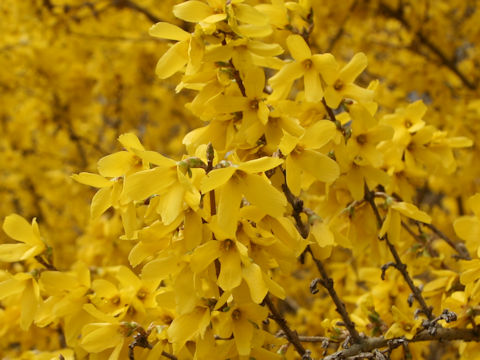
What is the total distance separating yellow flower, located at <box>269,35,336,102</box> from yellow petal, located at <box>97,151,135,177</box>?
382mm

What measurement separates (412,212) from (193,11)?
2.48 feet

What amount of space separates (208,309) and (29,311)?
0.50 metres

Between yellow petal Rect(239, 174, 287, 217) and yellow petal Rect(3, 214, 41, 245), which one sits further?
yellow petal Rect(3, 214, 41, 245)

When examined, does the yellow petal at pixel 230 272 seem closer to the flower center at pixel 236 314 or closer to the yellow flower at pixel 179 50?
the flower center at pixel 236 314

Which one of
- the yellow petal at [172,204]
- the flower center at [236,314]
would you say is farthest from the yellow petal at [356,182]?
the yellow petal at [172,204]

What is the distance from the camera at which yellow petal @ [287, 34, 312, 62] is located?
123cm

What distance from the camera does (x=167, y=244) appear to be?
114 cm

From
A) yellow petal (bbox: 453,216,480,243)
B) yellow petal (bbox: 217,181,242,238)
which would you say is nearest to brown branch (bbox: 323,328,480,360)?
yellow petal (bbox: 453,216,480,243)

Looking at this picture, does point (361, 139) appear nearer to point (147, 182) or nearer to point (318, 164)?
point (318, 164)

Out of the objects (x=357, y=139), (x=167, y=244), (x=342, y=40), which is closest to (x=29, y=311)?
(x=167, y=244)

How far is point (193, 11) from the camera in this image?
1.11 meters

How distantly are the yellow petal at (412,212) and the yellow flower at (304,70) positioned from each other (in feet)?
1.29

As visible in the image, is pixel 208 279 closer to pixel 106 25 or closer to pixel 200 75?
pixel 200 75

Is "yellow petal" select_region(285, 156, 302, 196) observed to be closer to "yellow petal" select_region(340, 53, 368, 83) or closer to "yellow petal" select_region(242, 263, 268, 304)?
"yellow petal" select_region(242, 263, 268, 304)
